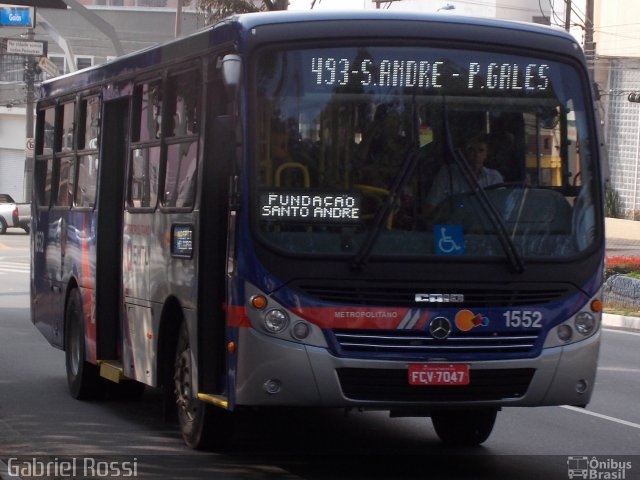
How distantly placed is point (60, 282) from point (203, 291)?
466cm

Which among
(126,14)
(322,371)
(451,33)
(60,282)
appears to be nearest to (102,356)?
(60,282)

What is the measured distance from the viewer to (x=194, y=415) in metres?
9.29

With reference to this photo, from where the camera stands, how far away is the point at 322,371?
316 inches

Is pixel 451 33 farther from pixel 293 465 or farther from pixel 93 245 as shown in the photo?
pixel 93 245

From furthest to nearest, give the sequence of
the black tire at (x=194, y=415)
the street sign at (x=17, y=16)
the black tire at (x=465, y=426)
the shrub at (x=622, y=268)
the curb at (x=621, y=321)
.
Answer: the street sign at (x=17, y=16) → the shrub at (x=622, y=268) → the curb at (x=621, y=321) → the black tire at (x=465, y=426) → the black tire at (x=194, y=415)

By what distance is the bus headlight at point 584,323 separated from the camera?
8.46m

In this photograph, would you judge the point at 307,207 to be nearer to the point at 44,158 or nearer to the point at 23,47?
the point at 44,158

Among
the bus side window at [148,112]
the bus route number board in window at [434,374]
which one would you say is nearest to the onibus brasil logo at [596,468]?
the bus route number board in window at [434,374]

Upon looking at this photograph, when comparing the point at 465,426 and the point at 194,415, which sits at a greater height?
the point at 194,415

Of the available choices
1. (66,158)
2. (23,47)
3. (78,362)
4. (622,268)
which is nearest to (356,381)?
(78,362)

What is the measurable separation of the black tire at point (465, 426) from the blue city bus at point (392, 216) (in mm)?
1524

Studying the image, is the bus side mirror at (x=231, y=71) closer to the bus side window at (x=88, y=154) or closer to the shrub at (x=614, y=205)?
the bus side window at (x=88, y=154)

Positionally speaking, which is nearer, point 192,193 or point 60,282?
point 192,193

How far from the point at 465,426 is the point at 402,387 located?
6.80ft
